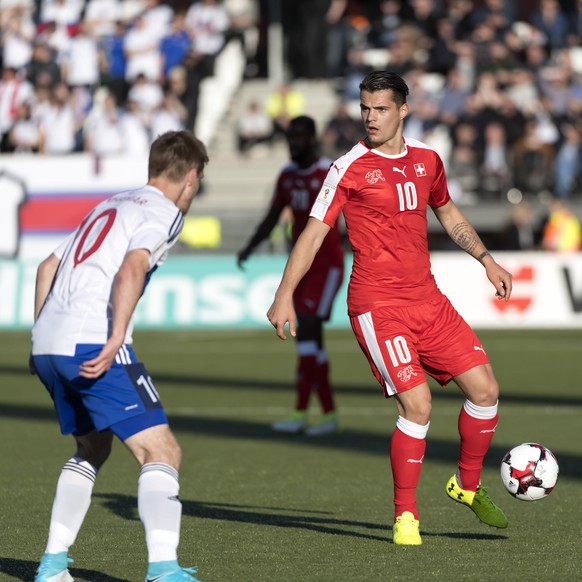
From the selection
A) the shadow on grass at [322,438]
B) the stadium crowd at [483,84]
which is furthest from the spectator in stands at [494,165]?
the shadow on grass at [322,438]

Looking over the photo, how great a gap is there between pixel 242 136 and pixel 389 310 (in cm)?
1926

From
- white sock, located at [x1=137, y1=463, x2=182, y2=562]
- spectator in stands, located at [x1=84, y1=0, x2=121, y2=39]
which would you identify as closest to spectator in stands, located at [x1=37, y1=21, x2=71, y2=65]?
spectator in stands, located at [x1=84, y1=0, x2=121, y2=39]

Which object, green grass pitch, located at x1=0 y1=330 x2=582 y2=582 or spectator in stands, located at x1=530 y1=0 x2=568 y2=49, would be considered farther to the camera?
spectator in stands, located at x1=530 y1=0 x2=568 y2=49

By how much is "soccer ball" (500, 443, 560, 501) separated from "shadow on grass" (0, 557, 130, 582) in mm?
2125

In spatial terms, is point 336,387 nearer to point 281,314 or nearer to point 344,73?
point 281,314

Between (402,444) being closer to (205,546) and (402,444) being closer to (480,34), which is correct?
(205,546)

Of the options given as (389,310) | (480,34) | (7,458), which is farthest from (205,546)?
(480,34)

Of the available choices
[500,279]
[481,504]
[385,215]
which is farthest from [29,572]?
[500,279]

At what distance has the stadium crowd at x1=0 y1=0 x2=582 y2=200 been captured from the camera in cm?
2252

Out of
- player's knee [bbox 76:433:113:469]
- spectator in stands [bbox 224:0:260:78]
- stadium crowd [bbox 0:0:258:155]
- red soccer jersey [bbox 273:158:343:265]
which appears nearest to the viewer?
player's knee [bbox 76:433:113:469]

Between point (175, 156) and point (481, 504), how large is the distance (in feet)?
8.17

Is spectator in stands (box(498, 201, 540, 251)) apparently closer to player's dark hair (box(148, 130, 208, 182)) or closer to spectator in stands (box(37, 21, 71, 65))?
spectator in stands (box(37, 21, 71, 65))

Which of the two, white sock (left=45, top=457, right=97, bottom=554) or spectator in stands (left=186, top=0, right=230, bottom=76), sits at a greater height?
spectator in stands (left=186, top=0, right=230, bottom=76)

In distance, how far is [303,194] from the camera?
1056cm
